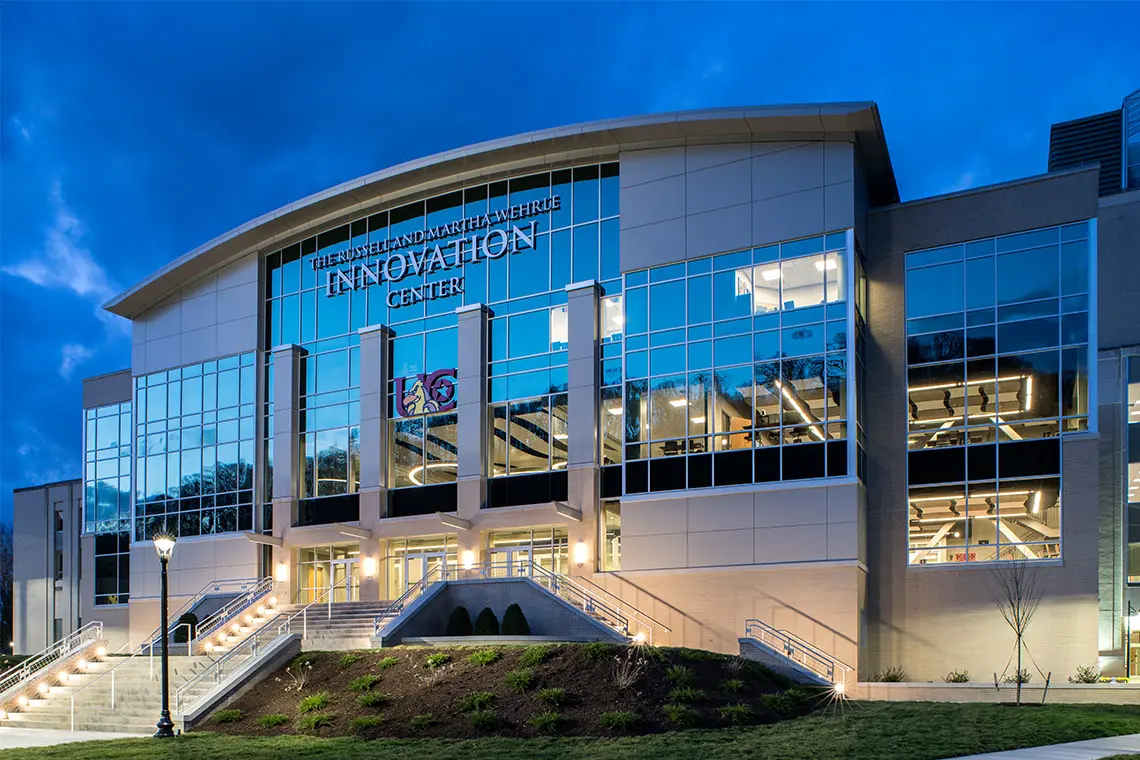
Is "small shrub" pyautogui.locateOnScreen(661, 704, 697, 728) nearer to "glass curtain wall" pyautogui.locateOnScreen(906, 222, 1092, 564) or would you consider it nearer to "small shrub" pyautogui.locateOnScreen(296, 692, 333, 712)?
"small shrub" pyautogui.locateOnScreen(296, 692, 333, 712)

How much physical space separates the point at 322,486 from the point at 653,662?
21.7 metres

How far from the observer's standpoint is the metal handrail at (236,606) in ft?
125

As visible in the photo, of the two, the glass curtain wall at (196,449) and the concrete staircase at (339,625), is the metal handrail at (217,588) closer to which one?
the glass curtain wall at (196,449)

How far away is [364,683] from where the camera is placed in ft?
81.7

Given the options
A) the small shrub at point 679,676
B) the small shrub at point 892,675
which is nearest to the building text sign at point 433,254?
the small shrub at point 892,675

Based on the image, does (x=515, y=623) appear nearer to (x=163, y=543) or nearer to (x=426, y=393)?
(x=163, y=543)

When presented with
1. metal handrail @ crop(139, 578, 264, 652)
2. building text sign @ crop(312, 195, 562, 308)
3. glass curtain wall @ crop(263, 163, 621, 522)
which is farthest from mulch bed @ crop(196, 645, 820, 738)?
building text sign @ crop(312, 195, 562, 308)

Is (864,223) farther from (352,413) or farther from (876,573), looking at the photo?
(352,413)

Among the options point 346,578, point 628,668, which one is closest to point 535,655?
point 628,668

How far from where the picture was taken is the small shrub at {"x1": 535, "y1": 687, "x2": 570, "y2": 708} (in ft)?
71.6

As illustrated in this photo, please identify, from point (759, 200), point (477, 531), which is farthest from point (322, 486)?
point (759, 200)

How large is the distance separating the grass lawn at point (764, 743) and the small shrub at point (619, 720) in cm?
53

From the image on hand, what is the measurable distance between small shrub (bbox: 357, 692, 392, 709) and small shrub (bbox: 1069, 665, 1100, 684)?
1752 centimetres

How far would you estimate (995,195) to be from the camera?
32.4 metres
